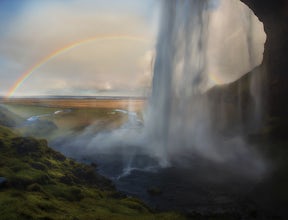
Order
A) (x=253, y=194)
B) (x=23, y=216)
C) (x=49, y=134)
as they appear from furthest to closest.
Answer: (x=49, y=134)
(x=253, y=194)
(x=23, y=216)

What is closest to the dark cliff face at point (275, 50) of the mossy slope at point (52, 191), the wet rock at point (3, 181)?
the mossy slope at point (52, 191)

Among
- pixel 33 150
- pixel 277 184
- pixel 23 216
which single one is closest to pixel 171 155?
pixel 277 184

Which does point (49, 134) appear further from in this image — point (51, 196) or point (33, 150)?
point (51, 196)

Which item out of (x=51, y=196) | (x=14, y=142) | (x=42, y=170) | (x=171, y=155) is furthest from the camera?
(x=171, y=155)

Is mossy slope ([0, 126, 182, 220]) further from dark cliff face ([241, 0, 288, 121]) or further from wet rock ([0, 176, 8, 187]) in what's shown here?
dark cliff face ([241, 0, 288, 121])

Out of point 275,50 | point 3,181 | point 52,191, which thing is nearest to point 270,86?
point 275,50

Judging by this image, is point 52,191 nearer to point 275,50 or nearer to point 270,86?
point 270,86

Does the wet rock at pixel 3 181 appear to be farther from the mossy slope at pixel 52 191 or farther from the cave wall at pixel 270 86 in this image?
the cave wall at pixel 270 86
